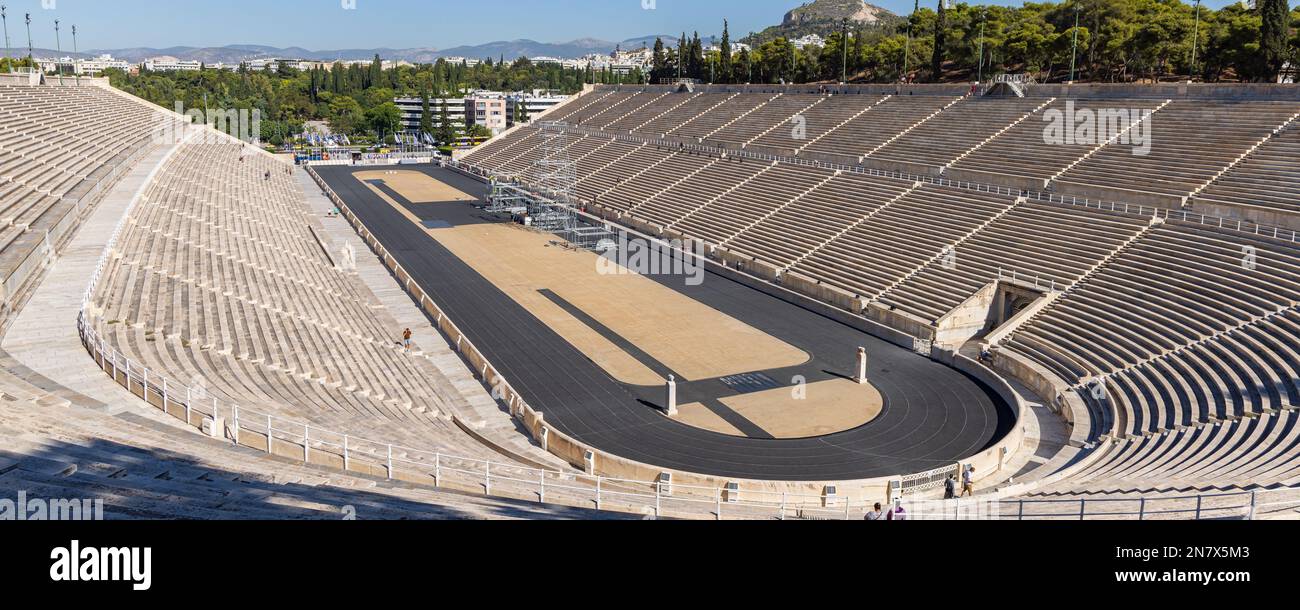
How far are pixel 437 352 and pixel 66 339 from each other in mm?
10333

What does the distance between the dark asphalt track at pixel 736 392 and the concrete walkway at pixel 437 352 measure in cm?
103

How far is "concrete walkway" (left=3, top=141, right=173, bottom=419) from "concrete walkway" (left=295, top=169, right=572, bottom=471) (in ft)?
23.3

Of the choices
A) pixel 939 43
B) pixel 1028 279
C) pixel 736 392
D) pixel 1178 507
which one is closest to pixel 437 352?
pixel 736 392

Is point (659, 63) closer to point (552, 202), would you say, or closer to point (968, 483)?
point (552, 202)

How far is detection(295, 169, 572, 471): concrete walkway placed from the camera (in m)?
18.7

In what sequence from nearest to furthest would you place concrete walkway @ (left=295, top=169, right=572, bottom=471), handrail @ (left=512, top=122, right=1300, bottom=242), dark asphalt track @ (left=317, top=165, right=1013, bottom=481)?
dark asphalt track @ (left=317, top=165, right=1013, bottom=481) → concrete walkway @ (left=295, top=169, right=572, bottom=471) → handrail @ (left=512, top=122, right=1300, bottom=242)

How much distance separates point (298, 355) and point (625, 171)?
37986mm

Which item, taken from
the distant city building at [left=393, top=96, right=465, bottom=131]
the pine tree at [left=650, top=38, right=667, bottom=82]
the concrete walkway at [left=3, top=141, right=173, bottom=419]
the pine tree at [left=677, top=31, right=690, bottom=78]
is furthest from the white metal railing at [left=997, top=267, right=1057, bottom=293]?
the distant city building at [left=393, top=96, right=465, bottom=131]

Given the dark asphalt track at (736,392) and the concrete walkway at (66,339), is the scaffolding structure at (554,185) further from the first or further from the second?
the concrete walkway at (66,339)

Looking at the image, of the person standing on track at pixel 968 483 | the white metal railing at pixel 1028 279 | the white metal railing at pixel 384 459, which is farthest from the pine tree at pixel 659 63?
the white metal railing at pixel 384 459

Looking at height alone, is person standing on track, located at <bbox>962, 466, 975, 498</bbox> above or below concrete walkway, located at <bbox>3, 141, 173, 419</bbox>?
below

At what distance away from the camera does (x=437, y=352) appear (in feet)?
81.2

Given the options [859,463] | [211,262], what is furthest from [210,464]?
[211,262]

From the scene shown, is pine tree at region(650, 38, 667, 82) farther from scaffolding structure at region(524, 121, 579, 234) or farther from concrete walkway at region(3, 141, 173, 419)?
concrete walkway at region(3, 141, 173, 419)
